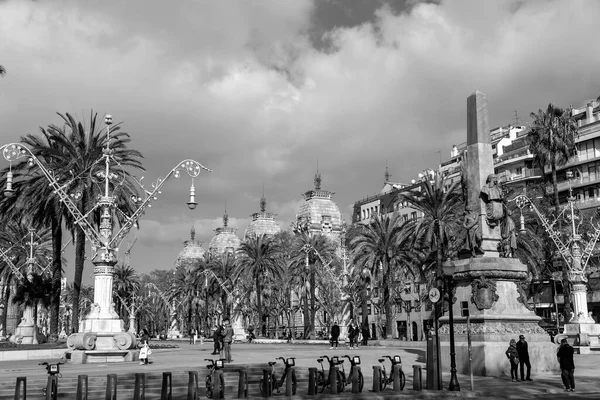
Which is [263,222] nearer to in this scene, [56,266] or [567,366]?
[56,266]

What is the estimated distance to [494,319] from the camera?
69.7 ft

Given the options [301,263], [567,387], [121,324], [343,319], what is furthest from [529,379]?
[301,263]

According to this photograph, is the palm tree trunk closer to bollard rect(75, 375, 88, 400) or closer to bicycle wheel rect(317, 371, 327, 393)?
bollard rect(75, 375, 88, 400)

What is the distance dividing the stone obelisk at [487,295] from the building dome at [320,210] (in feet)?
381

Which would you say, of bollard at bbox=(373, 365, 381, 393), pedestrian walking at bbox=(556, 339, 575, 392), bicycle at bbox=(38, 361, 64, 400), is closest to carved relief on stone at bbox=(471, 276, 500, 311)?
pedestrian walking at bbox=(556, 339, 575, 392)

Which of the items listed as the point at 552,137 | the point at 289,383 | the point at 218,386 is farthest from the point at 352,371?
the point at 552,137

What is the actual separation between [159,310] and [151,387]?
121643mm

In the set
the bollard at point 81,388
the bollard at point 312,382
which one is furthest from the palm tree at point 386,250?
the bollard at point 81,388

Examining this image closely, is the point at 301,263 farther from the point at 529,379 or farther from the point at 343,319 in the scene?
the point at 529,379

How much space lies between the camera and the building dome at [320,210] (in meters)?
143

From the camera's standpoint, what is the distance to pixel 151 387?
722 inches

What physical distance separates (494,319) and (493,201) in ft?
13.1

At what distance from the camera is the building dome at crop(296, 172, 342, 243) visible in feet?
468

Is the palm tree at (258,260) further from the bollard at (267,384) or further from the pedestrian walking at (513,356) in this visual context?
the bollard at (267,384)
